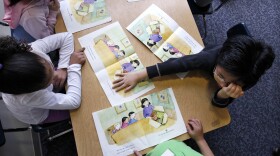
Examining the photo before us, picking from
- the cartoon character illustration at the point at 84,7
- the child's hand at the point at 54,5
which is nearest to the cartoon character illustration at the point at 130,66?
the cartoon character illustration at the point at 84,7

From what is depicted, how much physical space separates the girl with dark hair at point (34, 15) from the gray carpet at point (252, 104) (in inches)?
47.3

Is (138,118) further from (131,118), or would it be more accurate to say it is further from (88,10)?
(88,10)

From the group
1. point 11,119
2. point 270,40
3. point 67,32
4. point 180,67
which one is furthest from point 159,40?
point 270,40

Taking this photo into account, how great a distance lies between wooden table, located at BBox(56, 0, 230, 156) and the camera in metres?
1.04

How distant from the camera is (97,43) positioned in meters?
1.20

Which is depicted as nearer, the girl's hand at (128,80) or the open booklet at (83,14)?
the girl's hand at (128,80)

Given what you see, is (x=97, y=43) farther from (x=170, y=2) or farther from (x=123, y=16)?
(x=170, y=2)

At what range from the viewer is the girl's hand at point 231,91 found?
3.45 feet

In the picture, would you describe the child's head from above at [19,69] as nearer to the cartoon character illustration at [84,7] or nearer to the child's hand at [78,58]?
the child's hand at [78,58]

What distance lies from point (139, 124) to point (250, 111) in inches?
43.0

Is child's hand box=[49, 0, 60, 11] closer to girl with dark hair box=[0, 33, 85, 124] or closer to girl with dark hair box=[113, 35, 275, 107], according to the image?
girl with dark hair box=[0, 33, 85, 124]

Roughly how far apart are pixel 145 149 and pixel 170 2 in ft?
2.32

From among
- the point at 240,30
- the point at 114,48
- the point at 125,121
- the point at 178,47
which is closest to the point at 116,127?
the point at 125,121

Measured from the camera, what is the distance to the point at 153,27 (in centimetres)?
124
